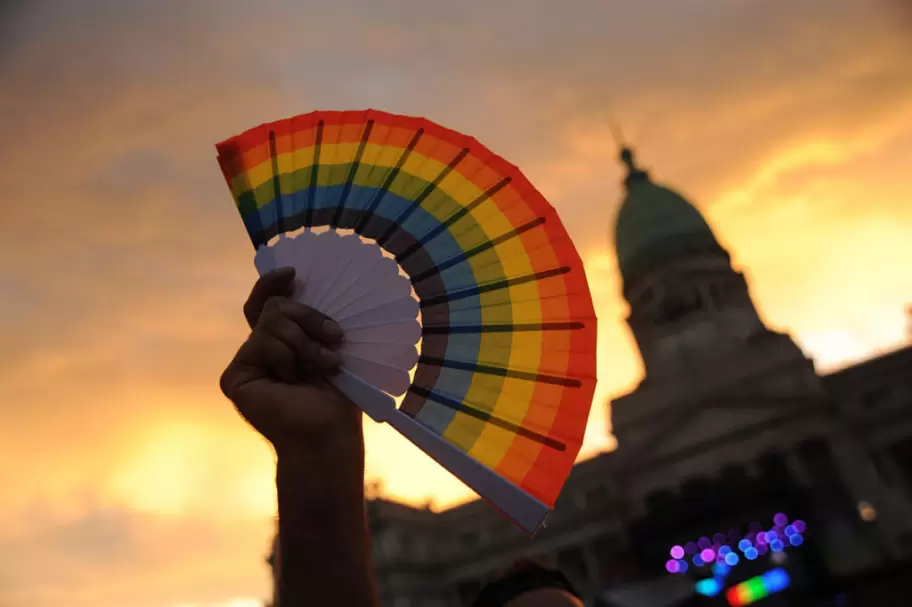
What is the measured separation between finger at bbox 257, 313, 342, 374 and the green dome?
51.1 meters

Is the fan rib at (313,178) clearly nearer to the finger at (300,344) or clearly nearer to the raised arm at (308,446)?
the raised arm at (308,446)

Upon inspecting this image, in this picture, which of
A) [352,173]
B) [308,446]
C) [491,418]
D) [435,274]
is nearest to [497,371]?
[491,418]

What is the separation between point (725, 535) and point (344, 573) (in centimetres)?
3203

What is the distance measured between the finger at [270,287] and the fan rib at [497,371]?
2.15ft

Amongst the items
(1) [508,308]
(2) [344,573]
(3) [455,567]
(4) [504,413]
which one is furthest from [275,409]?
(3) [455,567]

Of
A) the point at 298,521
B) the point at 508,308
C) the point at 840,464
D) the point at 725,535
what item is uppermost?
the point at 840,464

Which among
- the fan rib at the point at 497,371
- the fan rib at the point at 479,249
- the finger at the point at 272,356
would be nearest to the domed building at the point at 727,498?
the fan rib at the point at 497,371

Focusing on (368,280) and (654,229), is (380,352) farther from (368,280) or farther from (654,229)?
(654,229)

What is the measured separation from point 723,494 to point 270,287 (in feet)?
105

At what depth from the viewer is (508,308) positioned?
3.01 m

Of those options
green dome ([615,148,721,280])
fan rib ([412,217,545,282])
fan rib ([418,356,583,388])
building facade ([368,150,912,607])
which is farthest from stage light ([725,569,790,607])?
fan rib ([412,217,545,282])

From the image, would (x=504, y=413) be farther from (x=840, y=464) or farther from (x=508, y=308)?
(x=840, y=464)

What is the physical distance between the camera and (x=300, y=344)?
98.0 inches

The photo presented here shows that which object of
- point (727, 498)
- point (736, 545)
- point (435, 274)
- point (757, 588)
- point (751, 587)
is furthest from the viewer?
point (727, 498)
